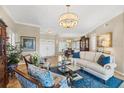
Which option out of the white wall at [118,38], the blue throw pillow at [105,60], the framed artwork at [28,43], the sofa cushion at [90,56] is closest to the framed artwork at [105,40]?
the white wall at [118,38]

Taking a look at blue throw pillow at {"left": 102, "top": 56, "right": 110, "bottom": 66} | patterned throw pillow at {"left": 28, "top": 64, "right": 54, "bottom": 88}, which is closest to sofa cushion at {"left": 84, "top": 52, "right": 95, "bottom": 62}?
blue throw pillow at {"left": 102, "top": 56, "right": 110, "bottom": 66}

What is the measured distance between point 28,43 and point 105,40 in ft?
13.9

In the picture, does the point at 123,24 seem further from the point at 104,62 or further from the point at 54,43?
the point at 54,43

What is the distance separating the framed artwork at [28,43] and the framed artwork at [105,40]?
380cm

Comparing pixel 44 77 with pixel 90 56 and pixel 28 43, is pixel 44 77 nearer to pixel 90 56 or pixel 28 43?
pixel 90 56

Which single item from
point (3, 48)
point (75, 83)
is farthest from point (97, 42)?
point (3, 48)

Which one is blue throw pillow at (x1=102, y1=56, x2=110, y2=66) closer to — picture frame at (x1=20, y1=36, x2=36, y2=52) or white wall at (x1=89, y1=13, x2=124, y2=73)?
white wall at (x1=89, y1=13, x2=124, y2=73)

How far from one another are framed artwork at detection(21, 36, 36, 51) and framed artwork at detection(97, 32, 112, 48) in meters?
3.80

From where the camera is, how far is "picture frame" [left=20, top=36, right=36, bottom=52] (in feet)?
19.2

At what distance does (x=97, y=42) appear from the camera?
6.10 m

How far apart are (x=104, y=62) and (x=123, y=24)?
187 cm

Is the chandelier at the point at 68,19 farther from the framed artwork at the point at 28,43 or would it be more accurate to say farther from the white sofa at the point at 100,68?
the framed artwork at the point at 28,43

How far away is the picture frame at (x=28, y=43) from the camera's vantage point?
5.86 metres

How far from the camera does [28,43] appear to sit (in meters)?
6.07
